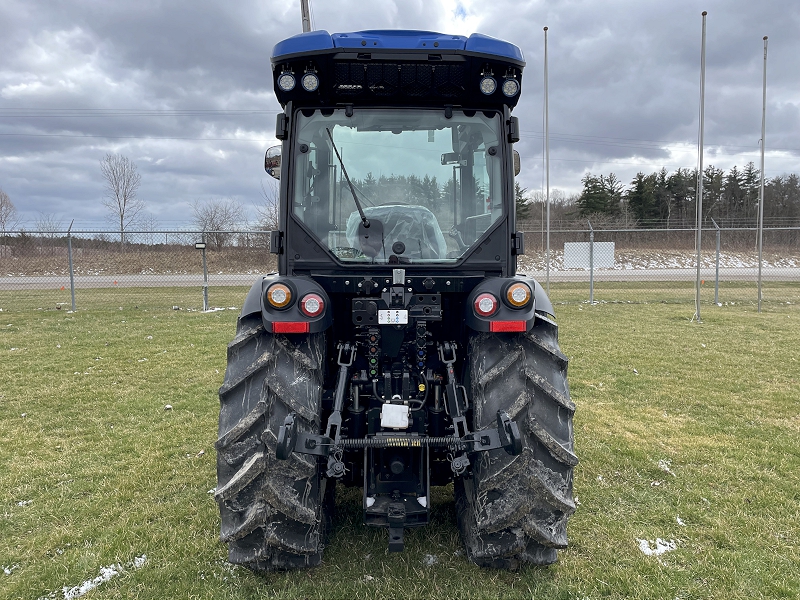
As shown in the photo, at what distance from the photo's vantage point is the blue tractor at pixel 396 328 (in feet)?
8.13

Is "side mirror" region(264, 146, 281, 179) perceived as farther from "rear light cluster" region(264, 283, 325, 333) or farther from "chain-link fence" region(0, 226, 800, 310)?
"chain-link fence" region(0, 226, 800, 310)

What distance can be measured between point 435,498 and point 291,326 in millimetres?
1722

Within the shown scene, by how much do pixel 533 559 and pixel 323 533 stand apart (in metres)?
1.08

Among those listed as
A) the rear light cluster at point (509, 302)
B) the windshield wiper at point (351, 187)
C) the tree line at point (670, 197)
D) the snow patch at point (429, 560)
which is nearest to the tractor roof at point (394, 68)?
the windshield wiper at point (351, 187)

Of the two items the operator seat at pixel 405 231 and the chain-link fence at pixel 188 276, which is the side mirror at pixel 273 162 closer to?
the operator seat at pixel 405 231

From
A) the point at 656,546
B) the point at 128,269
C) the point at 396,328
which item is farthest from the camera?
the point at 128,269

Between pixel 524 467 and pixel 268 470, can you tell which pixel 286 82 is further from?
pixel 524 467

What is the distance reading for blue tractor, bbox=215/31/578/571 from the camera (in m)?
2.48

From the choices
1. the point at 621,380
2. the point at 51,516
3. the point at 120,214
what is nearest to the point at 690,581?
the point at 51,516

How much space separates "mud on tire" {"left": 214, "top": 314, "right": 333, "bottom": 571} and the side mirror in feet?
4.23

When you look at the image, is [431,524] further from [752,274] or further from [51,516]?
[752,274]

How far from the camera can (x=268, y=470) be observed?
244 centimetres

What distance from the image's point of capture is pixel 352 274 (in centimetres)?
292

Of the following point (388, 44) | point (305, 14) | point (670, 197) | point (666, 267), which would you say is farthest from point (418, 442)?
point (670, 197)
